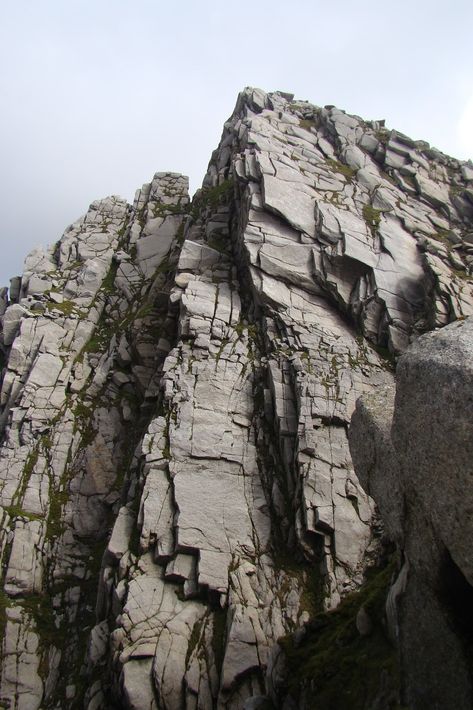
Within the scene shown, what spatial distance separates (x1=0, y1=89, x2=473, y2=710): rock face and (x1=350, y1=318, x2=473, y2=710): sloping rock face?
156 cm

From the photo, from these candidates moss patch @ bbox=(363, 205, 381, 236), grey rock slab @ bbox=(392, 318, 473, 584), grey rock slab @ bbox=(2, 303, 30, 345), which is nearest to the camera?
grey rock slab @ bbox=(392, 318, 473, 584)

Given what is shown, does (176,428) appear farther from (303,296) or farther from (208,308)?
(303,296)

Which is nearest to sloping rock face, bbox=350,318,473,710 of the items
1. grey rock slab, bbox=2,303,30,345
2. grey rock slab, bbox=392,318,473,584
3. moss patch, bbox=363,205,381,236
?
grey rock slab, bbox=392,318,473,584

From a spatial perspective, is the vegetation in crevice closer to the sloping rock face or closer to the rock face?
the sloping rock face

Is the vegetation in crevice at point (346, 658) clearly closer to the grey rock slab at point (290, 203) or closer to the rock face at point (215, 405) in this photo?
the rock face at point (215, 405)

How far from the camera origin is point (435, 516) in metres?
10.1

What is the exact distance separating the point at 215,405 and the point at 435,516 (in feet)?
66.5

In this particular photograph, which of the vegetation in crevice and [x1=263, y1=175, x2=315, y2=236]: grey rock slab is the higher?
[x1=263, y1=175, x2=315, y2=236]: grey rock slab

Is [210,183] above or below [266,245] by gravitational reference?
above

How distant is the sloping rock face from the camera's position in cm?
938

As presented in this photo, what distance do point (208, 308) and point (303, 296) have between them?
627 centimetres

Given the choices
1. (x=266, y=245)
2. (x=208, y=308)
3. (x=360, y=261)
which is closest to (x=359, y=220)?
(x=360, y=261)

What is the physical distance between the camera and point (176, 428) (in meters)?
28.4

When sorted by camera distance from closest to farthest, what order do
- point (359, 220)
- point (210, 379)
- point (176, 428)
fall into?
point (176, 428)
point (210, 379)
point (359, 220)
